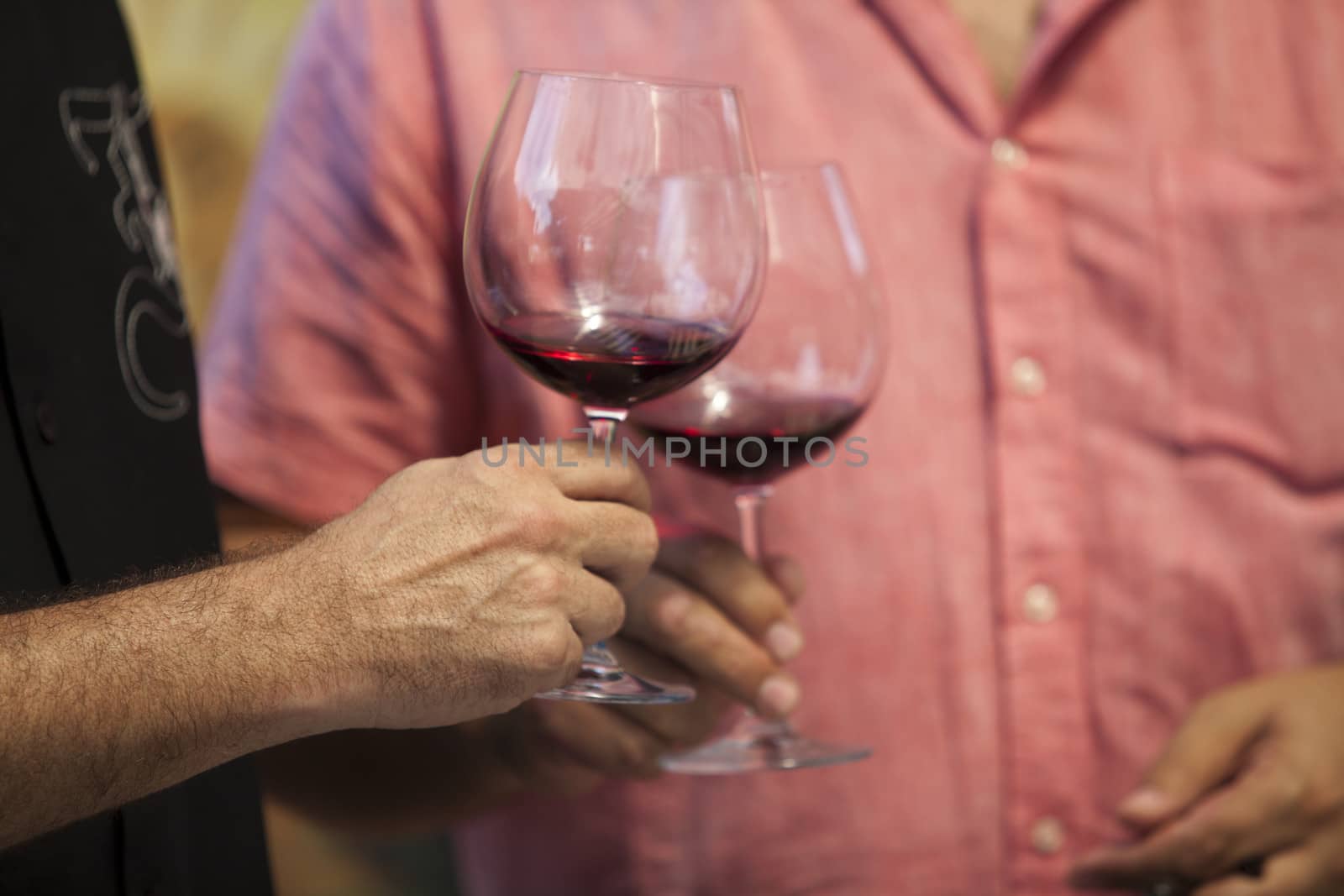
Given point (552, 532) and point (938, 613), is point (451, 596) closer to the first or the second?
point (552, 532)

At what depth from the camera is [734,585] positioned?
977mm

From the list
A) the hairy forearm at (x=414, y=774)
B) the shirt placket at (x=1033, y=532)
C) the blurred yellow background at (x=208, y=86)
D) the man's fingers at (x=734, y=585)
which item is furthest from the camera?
the blurred yellow background at (x=208, y=86)

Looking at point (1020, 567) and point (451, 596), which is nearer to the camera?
point (451, 596)

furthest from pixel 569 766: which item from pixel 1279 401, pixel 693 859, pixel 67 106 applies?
pixel 1279 401

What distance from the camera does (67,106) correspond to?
100 centimetres

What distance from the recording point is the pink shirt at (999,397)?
1357 millimetres

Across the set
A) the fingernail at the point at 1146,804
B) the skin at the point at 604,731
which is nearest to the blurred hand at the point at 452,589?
the skin at the point at 604,731

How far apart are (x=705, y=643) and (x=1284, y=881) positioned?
55 cm

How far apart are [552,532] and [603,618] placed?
0.21 feet

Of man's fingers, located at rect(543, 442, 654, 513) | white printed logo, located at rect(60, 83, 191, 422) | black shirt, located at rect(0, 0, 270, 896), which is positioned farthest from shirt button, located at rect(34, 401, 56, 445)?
man's fingers, located at rect(543, 442, 654, 513)

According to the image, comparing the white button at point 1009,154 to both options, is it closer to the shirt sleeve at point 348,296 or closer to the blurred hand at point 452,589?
the shirt sleeve at point 348,296

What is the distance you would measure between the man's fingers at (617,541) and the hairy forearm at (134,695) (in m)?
0.17

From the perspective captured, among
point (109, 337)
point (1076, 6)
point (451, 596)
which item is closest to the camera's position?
point (451, 596)

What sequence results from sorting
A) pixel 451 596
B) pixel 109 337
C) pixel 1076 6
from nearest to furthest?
pixel 451 596, pixel 109 337, pixel 1076 6
